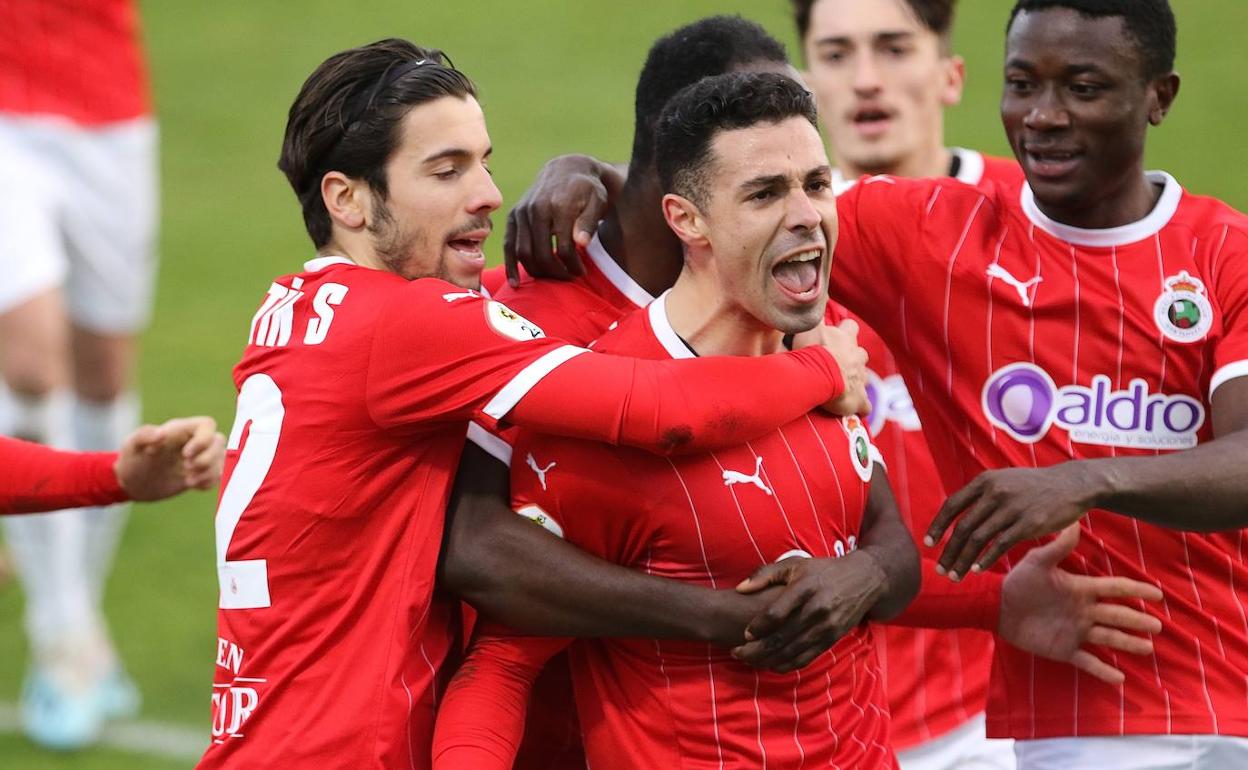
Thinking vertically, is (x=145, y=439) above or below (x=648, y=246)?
below

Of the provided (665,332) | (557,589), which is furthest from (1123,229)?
(557,589)

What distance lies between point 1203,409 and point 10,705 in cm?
563

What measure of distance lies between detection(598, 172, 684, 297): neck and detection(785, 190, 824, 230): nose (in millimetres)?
620

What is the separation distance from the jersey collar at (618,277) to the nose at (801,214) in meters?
0.64

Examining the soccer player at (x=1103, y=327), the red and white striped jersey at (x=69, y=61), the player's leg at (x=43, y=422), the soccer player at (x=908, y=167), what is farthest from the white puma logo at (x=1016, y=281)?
the red and white striped jersey at (x=69, y=61)

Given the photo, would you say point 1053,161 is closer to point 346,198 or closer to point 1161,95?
point 1161,95

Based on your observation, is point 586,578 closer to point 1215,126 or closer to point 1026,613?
point 1026,613

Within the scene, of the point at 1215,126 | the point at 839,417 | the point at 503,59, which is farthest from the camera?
the point at 503,59

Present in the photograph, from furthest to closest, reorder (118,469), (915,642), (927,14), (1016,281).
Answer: (927,14) → (915,642) → (118,469) → (1016,281)

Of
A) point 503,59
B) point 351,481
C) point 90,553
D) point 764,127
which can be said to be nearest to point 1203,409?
point 764,127

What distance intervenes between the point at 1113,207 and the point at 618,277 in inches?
45.4

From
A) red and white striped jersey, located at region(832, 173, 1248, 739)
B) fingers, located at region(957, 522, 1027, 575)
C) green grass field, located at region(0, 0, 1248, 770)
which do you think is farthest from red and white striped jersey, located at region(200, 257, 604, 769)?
green grass field, located at region(0, 0, 1248, 770)

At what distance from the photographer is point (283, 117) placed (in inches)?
659

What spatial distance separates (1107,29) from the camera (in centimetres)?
452
